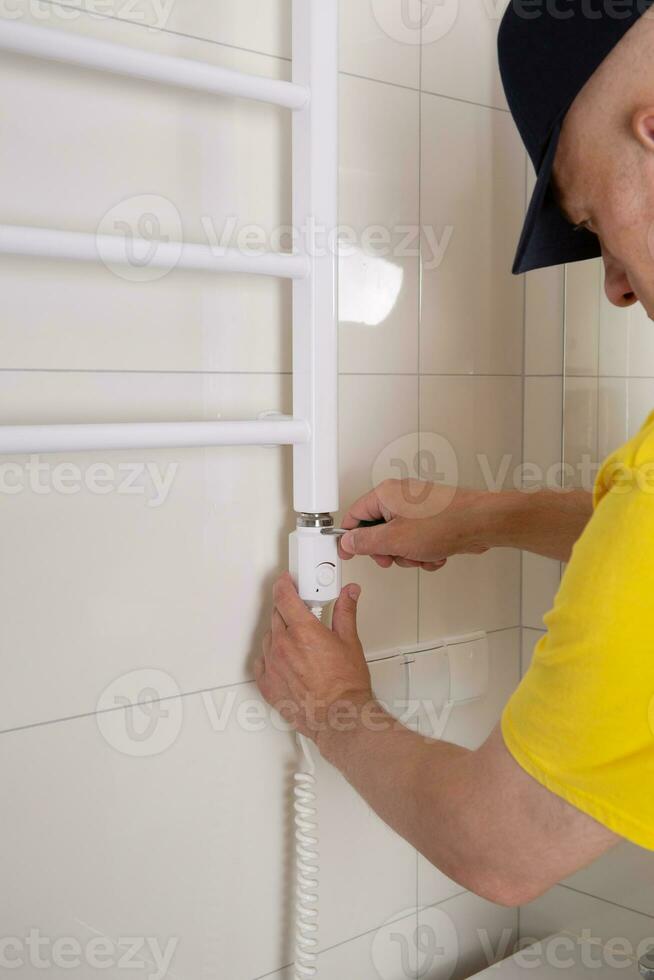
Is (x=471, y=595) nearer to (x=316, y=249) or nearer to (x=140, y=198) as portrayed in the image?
(x=316, y=249)

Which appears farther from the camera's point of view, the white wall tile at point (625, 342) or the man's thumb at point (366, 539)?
the white wall tile at point (625, 342)

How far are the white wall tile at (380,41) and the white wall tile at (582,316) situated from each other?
0.34m

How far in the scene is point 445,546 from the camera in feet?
3.77

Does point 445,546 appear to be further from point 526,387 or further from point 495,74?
point 495,74

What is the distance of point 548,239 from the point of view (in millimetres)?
985

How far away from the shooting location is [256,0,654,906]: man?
2.34 ft

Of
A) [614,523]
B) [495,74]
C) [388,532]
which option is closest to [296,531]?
[388,532]

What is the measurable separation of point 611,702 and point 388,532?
43 cm

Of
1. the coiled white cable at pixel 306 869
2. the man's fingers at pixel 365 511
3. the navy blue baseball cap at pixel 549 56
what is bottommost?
the coiled white cable at pixel 306 869

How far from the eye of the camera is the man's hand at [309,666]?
1001mm

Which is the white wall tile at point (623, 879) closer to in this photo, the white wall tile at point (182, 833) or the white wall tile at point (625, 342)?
the white wall tile at point (182, 833)

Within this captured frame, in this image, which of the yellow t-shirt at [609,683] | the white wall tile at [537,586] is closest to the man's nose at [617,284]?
the yellow t-shirt at [609,683]

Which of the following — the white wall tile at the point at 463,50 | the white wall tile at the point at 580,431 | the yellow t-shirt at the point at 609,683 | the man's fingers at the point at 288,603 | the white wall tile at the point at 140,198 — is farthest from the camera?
the white wall tile at the point at 580,431

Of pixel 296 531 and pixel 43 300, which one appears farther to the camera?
pixel 296 531
